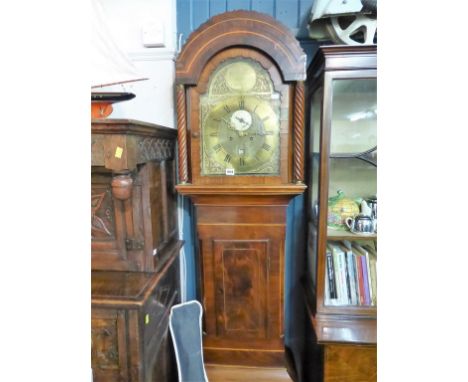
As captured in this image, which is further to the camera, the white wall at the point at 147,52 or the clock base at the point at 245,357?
the white wall at the point at 147,52

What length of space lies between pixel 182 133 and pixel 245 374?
1065mm

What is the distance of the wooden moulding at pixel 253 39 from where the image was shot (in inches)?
41.6

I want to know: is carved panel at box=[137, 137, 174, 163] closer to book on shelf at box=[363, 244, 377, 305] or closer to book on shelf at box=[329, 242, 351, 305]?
book on shelf at box=[329, 242, 351, 305]

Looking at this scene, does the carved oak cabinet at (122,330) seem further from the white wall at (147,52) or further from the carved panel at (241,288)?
the white wall at (147,52)

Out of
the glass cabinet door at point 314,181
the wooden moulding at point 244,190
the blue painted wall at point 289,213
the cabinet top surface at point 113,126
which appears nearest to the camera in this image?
the cabinet top surface at point 113,126

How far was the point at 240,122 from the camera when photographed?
3.74 feet

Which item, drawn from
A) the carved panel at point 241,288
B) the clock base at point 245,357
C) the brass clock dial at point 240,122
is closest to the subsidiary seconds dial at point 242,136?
the brass clock dial at point 240,122

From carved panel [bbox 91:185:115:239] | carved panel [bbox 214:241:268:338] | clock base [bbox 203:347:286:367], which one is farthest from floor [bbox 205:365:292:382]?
carved panel [bbox 91:185:115:239]

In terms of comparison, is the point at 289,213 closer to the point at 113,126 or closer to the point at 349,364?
the point at 349,364

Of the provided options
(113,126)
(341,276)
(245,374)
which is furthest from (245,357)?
(113,126)

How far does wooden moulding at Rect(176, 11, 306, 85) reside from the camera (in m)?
1.06

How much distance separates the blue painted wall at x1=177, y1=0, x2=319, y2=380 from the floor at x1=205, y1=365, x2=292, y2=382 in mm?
239

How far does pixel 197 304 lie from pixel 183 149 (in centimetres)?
70

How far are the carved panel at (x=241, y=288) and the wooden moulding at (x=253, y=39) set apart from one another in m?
0.71
